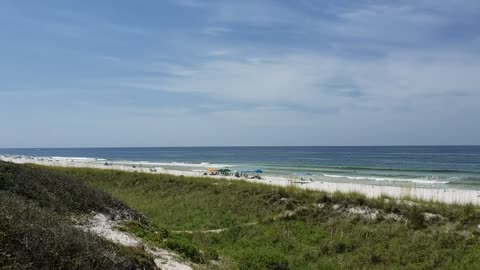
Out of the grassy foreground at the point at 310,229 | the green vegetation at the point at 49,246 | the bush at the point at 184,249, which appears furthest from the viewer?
the grassy foreground at the point at 310,229

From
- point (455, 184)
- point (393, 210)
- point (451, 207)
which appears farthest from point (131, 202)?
point (455, 184)

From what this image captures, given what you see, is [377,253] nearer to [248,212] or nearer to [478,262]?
[478,262]

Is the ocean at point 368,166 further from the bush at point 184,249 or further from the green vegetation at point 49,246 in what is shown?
the green vegetation at point 49,246

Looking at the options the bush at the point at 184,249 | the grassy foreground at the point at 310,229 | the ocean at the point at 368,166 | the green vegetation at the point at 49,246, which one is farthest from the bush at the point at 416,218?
the ocean at the point at 368,166

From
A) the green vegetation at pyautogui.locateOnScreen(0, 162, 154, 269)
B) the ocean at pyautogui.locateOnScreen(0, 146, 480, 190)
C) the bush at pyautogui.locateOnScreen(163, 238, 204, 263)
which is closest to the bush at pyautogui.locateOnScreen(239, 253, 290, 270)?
the bush at pyautogui.locateOnScreen(163, 238, 204, 263)

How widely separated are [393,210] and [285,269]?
8209mm

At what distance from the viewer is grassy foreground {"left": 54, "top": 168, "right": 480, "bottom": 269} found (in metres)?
12.8

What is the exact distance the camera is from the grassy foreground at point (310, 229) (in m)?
12.8

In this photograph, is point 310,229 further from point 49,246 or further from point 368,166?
point 368,166

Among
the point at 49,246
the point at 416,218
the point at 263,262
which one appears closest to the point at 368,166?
the point at 416,218

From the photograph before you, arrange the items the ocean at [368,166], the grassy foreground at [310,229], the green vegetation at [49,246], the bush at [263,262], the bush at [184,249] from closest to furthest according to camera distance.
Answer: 1. the green vegetation at [49,246]
2. the bush at [184,249]
3. the bush at [263,262]
4. the grassy foreground at [310,229]
5. the ocean at [368,166]

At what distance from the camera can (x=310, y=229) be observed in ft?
55.7

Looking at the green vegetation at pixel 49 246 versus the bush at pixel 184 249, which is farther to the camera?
the bush at pixel 184 249

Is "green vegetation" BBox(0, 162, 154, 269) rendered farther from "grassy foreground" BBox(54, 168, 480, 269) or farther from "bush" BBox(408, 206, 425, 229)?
"bush" BBox(408, 206, 425, 229)
